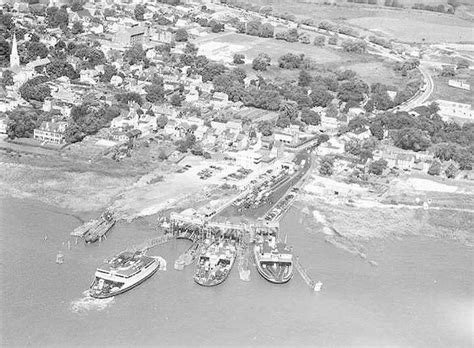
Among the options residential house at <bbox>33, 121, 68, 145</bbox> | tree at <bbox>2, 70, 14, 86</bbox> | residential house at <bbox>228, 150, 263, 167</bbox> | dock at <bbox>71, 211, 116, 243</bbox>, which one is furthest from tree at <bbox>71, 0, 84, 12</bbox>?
dock at <bbox>71, 211, 116, 243</bbox>

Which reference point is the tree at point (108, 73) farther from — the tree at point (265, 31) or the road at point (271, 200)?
the tree at point (265, 31)

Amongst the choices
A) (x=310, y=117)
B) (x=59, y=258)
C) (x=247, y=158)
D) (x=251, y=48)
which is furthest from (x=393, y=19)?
(x=59, y=258)

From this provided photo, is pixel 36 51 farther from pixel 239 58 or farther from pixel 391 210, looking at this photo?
pixel 391 210

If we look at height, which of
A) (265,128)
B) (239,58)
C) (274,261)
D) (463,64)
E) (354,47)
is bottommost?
(463,64)

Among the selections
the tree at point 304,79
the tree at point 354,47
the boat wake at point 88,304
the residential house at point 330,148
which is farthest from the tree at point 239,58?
the boat wake at point 88,304

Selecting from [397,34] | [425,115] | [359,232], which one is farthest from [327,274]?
[397,34]

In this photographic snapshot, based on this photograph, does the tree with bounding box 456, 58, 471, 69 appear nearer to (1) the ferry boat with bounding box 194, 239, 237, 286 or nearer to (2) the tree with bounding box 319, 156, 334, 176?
(2) the tree with bounding box 319, 156, 334, 176
